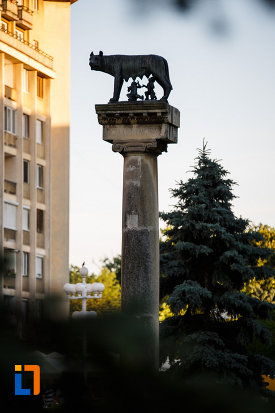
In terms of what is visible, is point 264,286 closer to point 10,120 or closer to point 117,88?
point 10,120

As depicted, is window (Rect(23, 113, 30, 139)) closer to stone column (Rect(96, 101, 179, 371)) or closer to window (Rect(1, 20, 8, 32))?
window (Rect(1, 20, 8, 32))

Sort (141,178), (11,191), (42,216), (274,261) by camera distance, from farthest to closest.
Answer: (274,261) < (42,216) < (11,191) < (141,178)

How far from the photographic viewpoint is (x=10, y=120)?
1895 inches

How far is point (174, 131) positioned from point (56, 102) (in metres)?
35.0

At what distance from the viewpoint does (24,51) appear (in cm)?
4941

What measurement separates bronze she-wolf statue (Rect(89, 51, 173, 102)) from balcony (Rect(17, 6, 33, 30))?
31326 mm

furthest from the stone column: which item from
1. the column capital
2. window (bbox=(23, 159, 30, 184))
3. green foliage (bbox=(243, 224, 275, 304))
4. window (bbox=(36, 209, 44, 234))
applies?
window (bbox=(36, 209, 44, 234))

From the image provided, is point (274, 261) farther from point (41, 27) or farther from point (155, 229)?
point (155, 229)

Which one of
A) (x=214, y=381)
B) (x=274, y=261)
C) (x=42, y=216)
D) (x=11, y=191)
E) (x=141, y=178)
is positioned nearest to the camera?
(x=214, y=381)

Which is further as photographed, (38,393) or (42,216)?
(42,216)

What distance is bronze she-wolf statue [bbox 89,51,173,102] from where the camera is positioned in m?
18.3

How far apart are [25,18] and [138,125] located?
32917mm

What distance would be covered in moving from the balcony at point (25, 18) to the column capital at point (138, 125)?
3233 centimetres

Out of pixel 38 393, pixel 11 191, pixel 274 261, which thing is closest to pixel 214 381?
pixel 38 393
